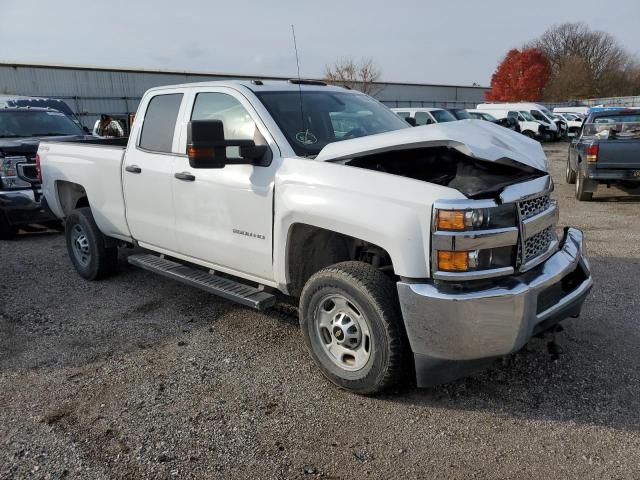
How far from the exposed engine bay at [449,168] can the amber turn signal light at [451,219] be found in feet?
0.98

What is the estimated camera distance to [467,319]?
2904mm

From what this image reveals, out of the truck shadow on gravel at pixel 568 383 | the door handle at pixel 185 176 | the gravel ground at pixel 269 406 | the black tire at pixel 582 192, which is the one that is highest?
the door handle at pixel 185 176

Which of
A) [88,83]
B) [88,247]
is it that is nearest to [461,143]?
[88,247]

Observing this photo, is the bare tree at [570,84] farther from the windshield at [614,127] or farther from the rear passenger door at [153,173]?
the rear passenger door at [153,173]

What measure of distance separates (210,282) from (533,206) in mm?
2491

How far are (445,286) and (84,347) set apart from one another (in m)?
2.95

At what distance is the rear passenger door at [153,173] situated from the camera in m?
4.66

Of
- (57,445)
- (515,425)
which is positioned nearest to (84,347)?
(57,445)

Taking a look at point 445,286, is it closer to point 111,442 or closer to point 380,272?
point 380,272

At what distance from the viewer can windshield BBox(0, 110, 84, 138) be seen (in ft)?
28.8

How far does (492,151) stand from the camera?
315 centimetres

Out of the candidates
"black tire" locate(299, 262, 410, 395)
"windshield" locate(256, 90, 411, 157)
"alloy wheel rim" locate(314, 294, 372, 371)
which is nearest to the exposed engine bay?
"windshield" locate(256, 90, 411, 157)

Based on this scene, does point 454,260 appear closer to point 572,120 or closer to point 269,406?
point 269,406

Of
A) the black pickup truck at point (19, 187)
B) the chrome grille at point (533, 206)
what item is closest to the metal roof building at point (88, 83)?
the black pickup truck at point (19, 187)
